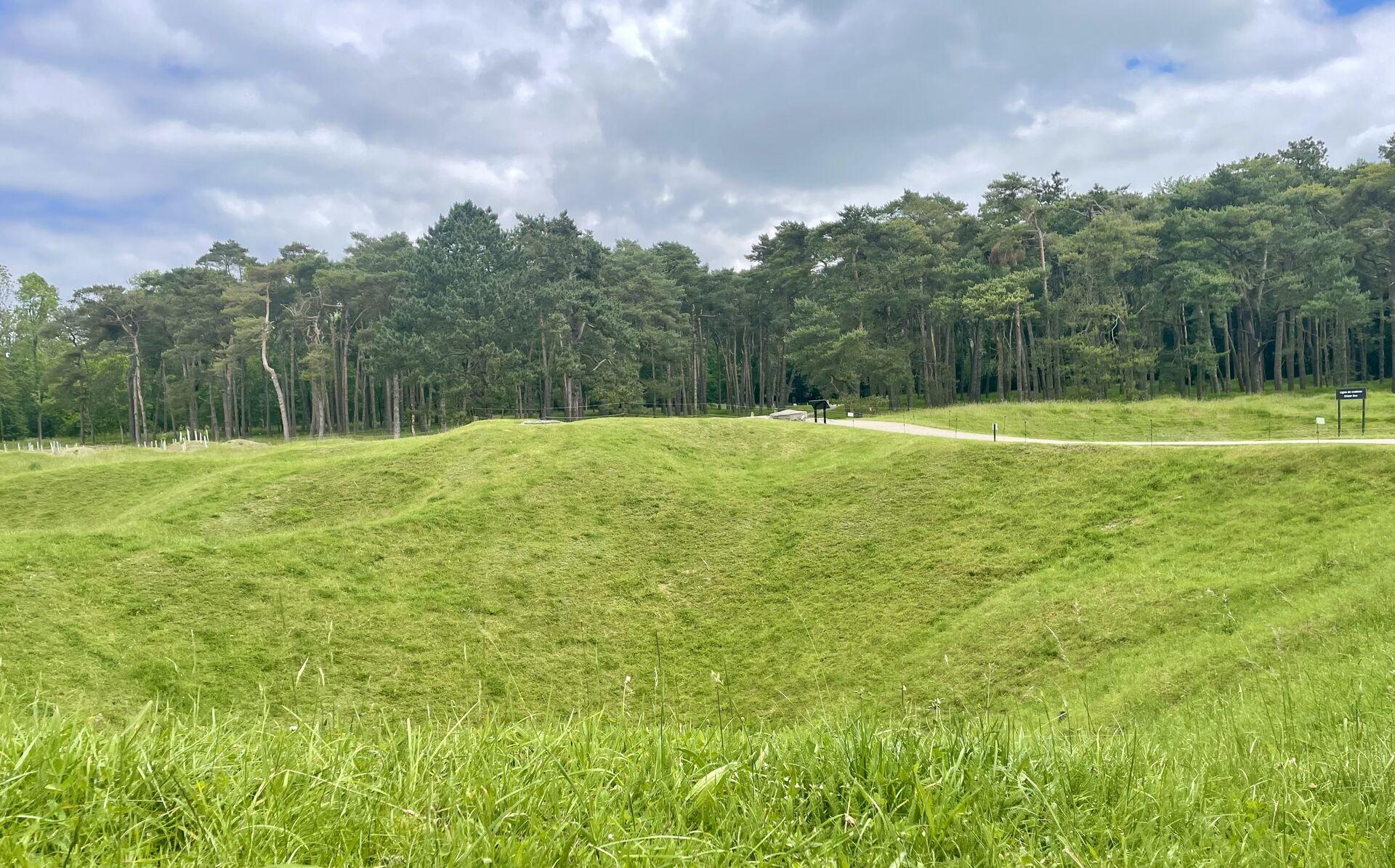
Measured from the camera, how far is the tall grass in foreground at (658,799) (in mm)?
2117

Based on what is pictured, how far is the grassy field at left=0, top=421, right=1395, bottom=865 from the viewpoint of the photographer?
2.32 metres

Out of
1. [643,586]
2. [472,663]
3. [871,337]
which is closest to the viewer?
[472,663]

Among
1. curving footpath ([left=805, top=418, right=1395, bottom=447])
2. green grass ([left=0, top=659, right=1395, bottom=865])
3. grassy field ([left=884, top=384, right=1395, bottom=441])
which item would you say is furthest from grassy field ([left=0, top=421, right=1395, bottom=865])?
grassy field ([left=884, top=384, right=1395, bottom=441])

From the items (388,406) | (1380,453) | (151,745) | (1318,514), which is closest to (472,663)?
(151,745)

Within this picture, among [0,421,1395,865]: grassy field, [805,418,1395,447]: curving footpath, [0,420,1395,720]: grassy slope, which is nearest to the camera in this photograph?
[0,421,1395,865]: grassy field

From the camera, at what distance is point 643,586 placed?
1434 cm

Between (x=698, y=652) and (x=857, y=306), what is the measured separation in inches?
1536

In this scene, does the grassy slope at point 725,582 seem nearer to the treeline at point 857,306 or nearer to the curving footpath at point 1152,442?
the curving footpath at point 1152,442

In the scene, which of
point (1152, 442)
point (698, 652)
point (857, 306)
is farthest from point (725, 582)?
point (857, 306)

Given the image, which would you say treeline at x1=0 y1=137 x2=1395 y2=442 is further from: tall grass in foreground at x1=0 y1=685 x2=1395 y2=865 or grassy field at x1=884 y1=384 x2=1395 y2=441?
tall grass in foreground at x1=0 y1=685 x2=1395 y2=865

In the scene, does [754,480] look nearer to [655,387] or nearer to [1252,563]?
[1252,563]

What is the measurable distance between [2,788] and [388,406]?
58241 mm

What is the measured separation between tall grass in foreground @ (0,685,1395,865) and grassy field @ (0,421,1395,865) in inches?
0.7

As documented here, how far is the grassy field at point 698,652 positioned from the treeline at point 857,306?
79.4ft
